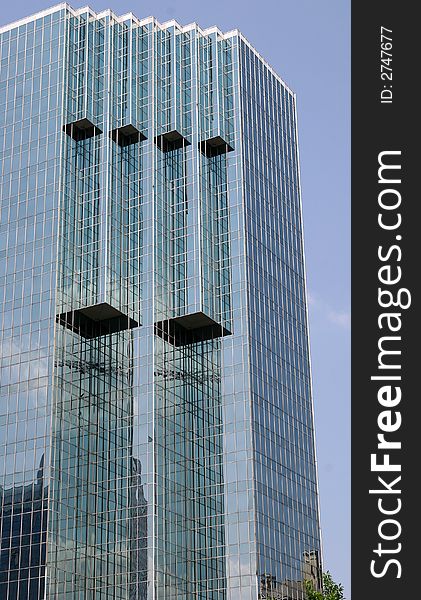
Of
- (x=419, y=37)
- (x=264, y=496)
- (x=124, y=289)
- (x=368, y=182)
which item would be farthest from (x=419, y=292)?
(x=124, y=289)

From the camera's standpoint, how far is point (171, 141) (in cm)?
11712

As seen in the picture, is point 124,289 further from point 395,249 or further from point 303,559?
point 395,249

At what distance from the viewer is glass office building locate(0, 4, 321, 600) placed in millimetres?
99312

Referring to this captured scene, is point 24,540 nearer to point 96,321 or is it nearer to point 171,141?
point 96,321

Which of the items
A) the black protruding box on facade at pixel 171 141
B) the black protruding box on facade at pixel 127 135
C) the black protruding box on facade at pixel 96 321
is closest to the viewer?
the black protruding box on facade at pixel 96 321

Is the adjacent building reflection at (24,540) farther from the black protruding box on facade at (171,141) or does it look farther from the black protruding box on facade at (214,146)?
the black protruding box on facade at (214,146)

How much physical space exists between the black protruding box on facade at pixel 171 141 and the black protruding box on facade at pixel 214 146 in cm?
171

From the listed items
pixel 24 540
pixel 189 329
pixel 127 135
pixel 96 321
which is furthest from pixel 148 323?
pixel 24 540

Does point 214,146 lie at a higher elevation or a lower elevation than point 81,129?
lower

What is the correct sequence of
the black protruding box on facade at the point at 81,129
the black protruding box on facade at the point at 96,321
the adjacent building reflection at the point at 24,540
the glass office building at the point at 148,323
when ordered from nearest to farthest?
the adjacent building reflection at the point at 24,540, the glass office building at the point at 148,323, the black protruding box on facade at the point at 96,321, the black protruding box on facade at the point at 81,129

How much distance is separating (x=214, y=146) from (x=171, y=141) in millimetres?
4666

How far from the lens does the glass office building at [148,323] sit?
326 feet

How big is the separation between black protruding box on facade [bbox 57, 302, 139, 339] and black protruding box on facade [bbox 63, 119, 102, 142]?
19405mm

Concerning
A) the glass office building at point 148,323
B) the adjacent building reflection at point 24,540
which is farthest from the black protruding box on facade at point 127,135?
the adjacent building reflection at point 24,540
